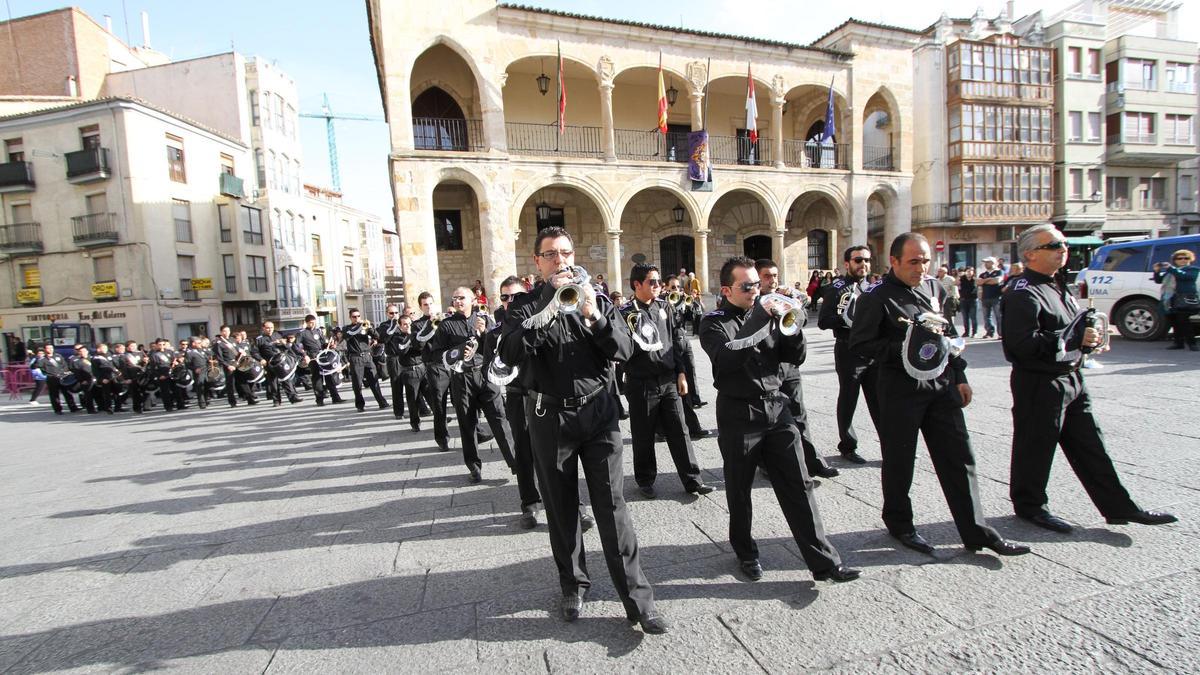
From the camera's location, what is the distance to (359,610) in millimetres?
3160

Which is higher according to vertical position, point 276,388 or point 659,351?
point 659,351

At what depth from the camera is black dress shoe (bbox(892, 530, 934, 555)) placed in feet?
10.6

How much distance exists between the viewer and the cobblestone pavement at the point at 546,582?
256cm

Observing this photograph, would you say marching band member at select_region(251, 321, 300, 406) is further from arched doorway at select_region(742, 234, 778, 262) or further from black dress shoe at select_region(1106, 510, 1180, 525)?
arched doorway at select_region(742, 234, 778, 262)

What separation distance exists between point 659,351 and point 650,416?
60cm

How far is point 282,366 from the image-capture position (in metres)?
12.2

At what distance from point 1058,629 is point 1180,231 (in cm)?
4343

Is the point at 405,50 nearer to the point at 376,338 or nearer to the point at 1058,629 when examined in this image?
the point at 376,338

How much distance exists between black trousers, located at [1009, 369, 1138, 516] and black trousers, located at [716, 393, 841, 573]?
5.02 ft

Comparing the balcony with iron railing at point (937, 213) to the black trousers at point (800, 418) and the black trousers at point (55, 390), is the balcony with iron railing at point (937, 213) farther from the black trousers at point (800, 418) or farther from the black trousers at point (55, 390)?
the black trousers at point (55, 390)

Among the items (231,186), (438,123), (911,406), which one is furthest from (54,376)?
(911,406)

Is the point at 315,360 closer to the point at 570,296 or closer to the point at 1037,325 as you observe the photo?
the point at 570,296

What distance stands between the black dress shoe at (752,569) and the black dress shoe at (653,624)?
0.67m

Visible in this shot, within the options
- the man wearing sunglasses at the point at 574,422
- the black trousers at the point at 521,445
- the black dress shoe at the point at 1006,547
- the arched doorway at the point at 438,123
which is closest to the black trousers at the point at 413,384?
the black trousers at the point at 521,445
